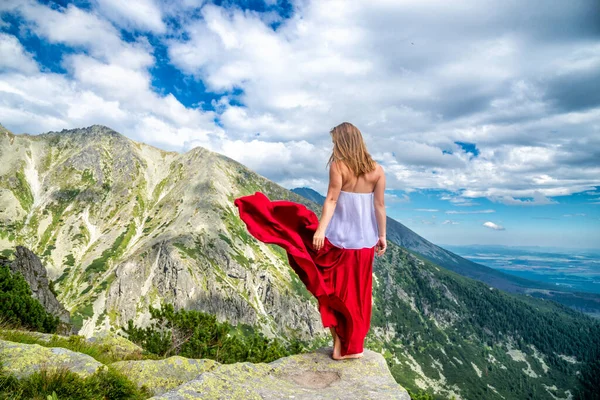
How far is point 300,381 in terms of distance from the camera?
8.20 metres

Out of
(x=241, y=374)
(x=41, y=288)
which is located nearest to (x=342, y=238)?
(x=241, y=374)

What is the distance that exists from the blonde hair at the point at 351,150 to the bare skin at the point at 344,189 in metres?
0.16

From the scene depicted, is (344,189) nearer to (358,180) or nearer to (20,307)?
(358,180)

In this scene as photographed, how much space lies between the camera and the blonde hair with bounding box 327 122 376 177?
9.12m

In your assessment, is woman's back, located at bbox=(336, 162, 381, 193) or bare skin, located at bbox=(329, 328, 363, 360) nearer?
woman's back, located at bbox=(336, 162, 381, 193)

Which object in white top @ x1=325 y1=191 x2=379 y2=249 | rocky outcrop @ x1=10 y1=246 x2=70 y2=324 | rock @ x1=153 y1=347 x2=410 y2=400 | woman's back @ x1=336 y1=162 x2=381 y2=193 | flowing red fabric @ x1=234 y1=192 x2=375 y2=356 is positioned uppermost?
woman's back @ x1=336 y1=162 x2=381 y2=193

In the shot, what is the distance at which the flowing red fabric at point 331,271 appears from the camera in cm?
927

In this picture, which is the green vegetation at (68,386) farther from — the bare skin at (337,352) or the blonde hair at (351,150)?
the blonde hair at (351,150)

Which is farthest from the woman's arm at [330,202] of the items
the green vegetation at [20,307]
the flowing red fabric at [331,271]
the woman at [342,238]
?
the green vegetation at [20,307]

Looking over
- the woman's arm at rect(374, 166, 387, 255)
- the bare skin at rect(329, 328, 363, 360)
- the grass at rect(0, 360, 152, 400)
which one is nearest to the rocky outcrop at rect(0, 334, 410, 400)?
the bare skin at rect(329, 328, 363, 360)

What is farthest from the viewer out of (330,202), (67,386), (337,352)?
(337,352)

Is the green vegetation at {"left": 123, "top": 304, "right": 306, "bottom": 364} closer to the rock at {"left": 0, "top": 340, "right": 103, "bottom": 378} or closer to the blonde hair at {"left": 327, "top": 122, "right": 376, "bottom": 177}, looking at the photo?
the rock at {"left": 0, "top": 340, "right": 103, "bottom": 378}

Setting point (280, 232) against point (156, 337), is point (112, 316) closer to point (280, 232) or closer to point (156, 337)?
point (156, 337)

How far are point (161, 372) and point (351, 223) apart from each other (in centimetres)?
635
